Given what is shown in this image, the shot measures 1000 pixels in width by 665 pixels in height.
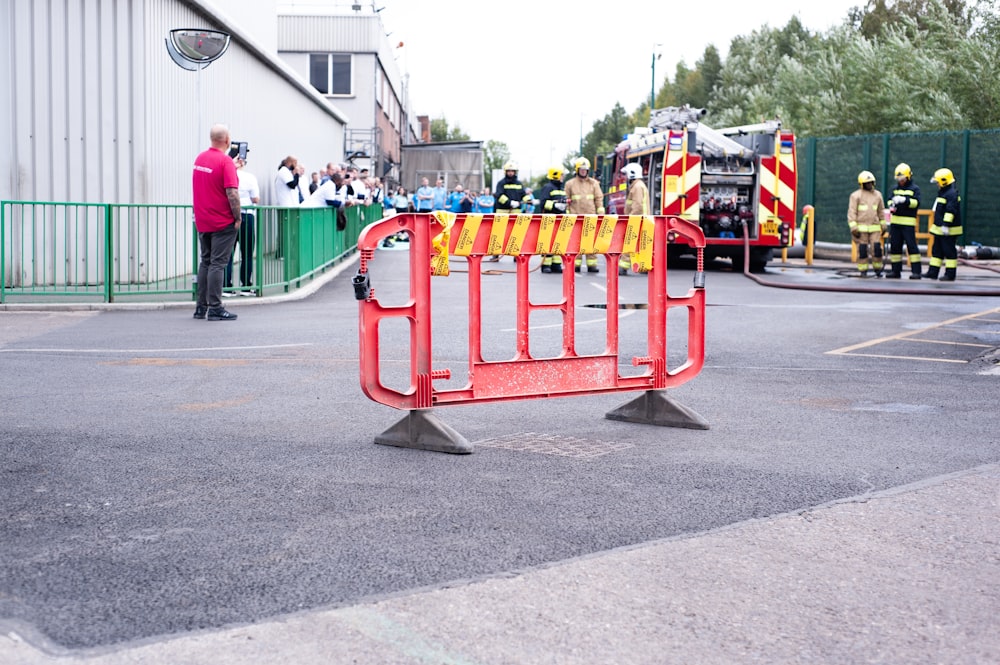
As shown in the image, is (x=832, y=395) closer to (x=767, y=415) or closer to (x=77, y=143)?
(x=767, y=415)

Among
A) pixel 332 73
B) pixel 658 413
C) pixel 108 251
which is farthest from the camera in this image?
pixel 332 73

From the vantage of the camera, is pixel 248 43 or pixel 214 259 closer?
pixel 214 259

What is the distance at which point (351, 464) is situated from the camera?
629 centimetres

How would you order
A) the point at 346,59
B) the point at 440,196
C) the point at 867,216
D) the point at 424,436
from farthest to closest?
the point at 346,59, the point at 440,196, the point at 867,216, the point at 424,436

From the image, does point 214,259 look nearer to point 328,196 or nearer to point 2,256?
point 2,256

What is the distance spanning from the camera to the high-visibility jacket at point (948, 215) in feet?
70.0

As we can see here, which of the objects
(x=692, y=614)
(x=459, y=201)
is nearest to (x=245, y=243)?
(x=692, y=614)

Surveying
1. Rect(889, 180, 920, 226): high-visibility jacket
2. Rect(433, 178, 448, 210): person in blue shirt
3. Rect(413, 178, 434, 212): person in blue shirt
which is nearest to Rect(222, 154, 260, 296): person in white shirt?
Rect(889, 180, 920, 226): high-visibility jacket

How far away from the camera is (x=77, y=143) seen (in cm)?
1716

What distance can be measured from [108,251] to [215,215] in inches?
92.4

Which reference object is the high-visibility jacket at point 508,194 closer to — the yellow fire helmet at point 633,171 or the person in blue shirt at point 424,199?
the yellow fire helmet at point 633,171

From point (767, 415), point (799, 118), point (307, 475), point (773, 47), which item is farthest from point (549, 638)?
point (773, 47)

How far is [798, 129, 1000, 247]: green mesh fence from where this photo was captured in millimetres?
30594

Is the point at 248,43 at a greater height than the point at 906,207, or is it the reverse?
the point at 248,43
